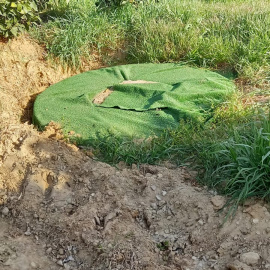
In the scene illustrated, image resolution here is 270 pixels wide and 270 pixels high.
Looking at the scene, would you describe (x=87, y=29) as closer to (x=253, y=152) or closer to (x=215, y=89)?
(x=215, y=89)

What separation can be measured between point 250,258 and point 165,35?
3.73 meters

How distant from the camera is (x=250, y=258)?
2.57m

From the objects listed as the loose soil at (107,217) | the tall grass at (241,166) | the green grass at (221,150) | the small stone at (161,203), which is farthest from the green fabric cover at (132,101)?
the small stone at (161,203)

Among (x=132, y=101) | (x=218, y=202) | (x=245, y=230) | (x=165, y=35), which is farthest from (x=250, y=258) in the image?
(x=165, y=35)

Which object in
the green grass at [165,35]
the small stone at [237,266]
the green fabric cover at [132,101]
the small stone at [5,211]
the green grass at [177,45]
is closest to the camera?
the small stone at [237,266]

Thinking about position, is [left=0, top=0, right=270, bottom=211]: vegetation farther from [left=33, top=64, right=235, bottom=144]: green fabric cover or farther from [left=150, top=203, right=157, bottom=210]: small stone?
[left=150, top=203, right=157, bottom=210]: small stone

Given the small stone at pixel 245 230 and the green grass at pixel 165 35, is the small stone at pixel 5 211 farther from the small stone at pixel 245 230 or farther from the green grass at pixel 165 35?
the green grass at pixel 165 35

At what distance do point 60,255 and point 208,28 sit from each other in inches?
163

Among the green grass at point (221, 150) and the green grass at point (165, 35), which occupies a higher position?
the green grass at point (165, 35)

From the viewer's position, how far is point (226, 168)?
331cm

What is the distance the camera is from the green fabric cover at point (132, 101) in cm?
422

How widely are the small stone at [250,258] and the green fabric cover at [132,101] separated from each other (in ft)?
5.74

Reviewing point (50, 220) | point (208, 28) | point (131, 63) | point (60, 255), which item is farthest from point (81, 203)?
point (208, 28)

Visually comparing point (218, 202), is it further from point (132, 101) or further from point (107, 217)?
point (132, 101)
